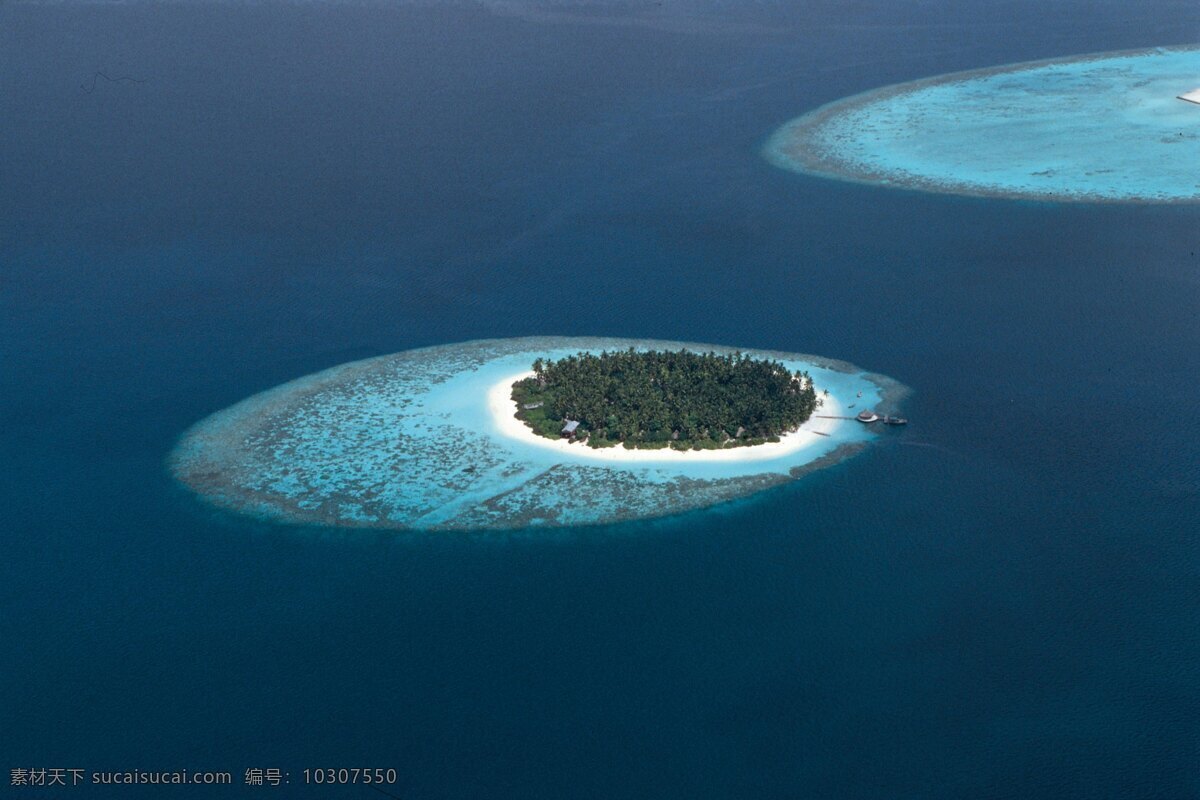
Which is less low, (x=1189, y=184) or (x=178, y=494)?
(x=1189, y=184)

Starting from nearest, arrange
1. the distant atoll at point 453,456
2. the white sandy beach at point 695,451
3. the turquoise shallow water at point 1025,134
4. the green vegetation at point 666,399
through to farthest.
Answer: the distant atoll at point 453,456, the white sandy beach at point 695,451, the green vegetation at point 666,399, the turquoise shallow water at point 1025,134

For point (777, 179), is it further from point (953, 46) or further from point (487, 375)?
point (953, 46)

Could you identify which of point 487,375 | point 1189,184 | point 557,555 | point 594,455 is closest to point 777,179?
point 1189,184

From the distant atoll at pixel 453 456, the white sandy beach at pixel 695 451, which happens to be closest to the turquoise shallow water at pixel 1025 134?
the distant atoll at pixel 453 456

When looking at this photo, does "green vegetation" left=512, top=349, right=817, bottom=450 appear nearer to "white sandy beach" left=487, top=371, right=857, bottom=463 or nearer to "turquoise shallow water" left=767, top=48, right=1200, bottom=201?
"white sandy beach" left=487, top=371, right=857, bottom=463

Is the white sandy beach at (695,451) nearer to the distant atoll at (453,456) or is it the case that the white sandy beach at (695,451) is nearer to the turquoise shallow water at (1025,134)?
the distant atoll at (453,456)

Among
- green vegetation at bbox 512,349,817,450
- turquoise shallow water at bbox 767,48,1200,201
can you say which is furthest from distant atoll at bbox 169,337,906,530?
turquoise shallow water at bbox 767,48,1200,201
